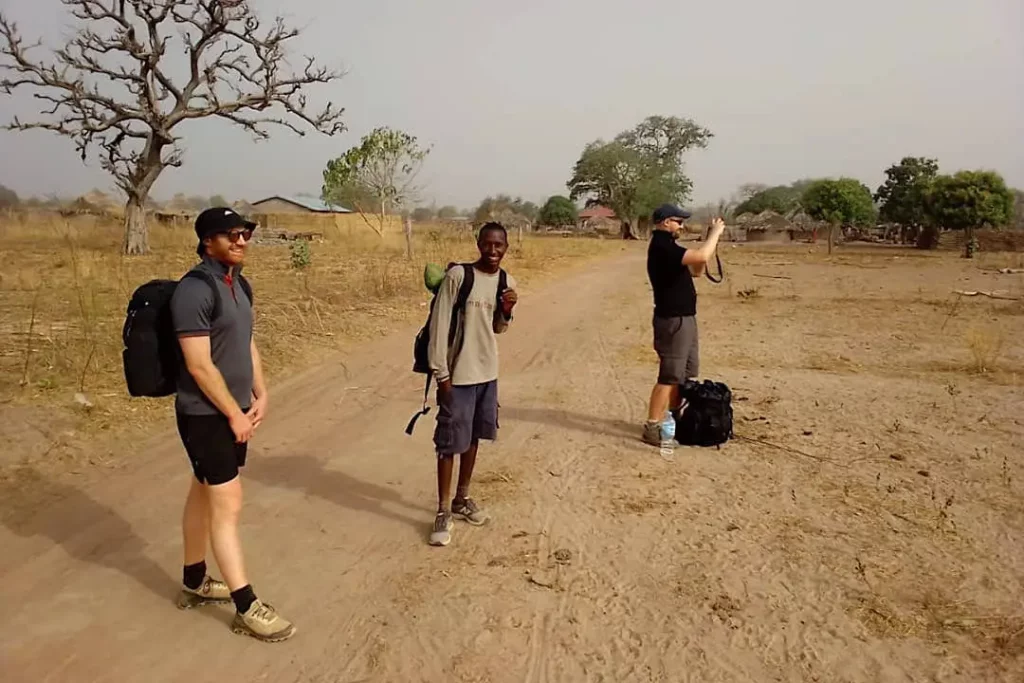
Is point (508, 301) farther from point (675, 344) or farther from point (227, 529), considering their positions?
point (675, 344)

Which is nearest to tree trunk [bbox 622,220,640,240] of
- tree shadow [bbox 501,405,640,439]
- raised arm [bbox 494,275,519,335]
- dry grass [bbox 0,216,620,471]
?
dry grass [bbox 0,216,620,471]

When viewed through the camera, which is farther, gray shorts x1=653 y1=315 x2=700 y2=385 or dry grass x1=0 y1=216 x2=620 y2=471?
dry grass x1=0 y1=216 x2=620 y2=471

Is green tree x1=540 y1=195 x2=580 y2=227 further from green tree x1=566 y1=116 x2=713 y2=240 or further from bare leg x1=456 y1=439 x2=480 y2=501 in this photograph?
bare leg x1=456 y1=439 x2=480 y2=501

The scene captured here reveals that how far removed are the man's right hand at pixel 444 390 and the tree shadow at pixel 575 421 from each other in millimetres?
2482

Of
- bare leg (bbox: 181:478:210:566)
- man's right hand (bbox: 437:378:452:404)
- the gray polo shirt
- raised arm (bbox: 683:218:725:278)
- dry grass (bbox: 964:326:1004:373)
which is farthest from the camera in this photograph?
dry grass (bbox: 964:326:1004:373)

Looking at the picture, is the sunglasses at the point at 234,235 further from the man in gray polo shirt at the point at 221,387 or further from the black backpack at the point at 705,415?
the black backpack at the point at 705,415

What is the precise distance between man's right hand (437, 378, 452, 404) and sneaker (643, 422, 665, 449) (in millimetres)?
2292

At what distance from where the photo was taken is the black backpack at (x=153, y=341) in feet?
9.14

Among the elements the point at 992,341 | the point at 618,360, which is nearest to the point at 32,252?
the point at 618,360

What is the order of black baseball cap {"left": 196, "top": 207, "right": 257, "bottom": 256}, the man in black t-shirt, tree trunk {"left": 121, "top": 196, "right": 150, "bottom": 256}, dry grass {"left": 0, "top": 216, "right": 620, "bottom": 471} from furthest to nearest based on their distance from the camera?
tree trunk {"left": 121, "top": 196, "right": 150, "bottom": 256} < dry grass {"left": 0, "top": 216, "right": 620, "bottom": 471} < the man in black t-shirt < black baseball cap {"left": 196, "top": 207, "right": 257, "bottom": 256}

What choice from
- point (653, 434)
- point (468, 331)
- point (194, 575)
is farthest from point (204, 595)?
point (653, 434)

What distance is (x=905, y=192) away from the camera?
43844 mm

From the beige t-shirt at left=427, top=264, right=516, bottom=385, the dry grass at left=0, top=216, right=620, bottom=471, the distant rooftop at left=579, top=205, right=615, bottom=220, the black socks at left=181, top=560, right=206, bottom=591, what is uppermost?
the distant rooftop at left=579, top=205, right=615, bottom=220

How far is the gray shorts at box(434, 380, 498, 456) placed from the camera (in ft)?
12.6
